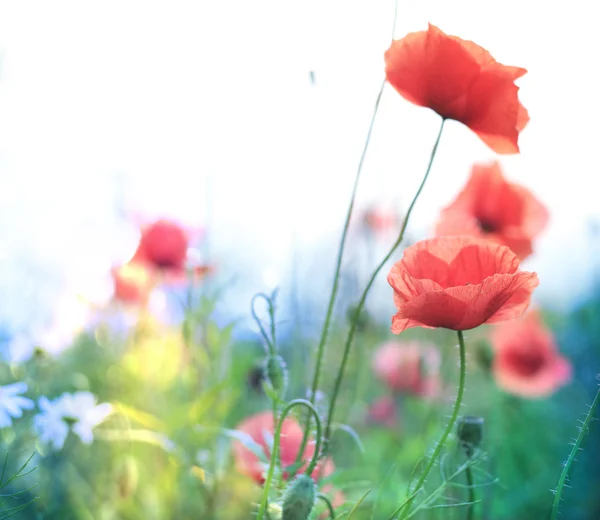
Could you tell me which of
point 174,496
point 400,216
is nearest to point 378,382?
point 400,216

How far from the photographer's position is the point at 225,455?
40.7 inches

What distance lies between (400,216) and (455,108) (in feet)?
2.56

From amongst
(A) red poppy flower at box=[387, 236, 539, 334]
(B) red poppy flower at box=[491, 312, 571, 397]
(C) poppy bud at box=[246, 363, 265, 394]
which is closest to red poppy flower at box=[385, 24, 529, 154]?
(A) red poppy flower at box=[387, 236, 539, 334]

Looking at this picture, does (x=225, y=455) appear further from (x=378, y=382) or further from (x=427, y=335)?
(x=378, y=382)

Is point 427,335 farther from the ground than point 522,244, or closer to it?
closer to it

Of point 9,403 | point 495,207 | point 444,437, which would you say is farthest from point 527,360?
point 9,403

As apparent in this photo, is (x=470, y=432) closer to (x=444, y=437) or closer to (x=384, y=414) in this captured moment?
(x=444, y=437)

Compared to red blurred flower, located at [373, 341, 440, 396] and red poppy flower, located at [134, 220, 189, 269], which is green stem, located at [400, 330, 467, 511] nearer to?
red poppy flower, located at [134, 220, 189, 269]

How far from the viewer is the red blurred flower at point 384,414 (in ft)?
5.29

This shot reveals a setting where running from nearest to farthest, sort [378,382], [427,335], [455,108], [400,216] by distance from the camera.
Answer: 1. [455,108]
2. [400,216]
3. [427,335]
4. [378,382]

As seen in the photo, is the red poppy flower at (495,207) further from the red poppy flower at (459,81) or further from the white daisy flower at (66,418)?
the white daisy flower at (66,418)

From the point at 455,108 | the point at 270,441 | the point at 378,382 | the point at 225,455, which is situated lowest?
the point at 378,382

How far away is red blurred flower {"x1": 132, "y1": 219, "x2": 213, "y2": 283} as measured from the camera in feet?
3.79

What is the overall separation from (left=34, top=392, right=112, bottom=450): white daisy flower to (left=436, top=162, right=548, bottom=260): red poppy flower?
0.58 metres
